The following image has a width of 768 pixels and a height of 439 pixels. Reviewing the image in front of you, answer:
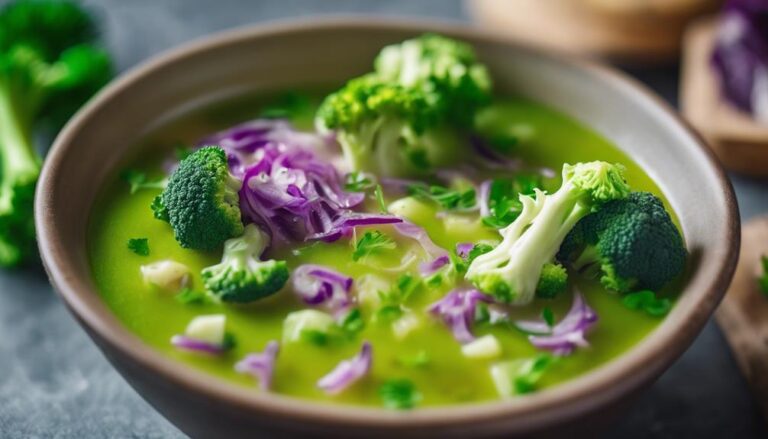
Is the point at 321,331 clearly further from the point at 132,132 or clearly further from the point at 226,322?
the point at 132,132

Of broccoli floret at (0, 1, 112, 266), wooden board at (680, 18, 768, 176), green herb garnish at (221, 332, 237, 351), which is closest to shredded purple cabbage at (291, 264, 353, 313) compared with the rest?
green herb garnish at (221, 332, 237, 351)

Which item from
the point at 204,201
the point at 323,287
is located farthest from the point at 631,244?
the point at 204,201

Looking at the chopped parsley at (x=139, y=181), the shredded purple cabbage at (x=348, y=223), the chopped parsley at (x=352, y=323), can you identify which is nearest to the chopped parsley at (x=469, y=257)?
the shredded purple cabbage at (x=348, y=223)

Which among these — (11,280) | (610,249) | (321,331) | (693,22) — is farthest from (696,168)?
(11,280)

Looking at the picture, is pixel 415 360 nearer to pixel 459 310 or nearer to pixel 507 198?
pixel 459 310

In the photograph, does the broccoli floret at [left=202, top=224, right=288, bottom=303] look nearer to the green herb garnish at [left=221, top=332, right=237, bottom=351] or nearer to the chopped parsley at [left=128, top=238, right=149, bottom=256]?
the green herb garnish at [left=221, top=332, right=237, bottom=351]

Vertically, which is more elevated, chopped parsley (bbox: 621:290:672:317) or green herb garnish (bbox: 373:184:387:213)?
green herb garnish (bbox: 373:184:387:213)
